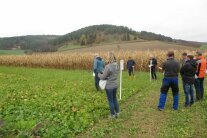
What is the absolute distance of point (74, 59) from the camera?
4144 cm

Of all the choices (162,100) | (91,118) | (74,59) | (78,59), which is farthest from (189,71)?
(74,59)

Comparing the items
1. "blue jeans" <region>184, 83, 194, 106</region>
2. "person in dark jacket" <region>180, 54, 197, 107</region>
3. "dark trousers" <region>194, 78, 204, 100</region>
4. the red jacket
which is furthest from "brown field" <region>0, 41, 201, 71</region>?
"person in dark jacket" <region>180, 54, 197, 107</region>

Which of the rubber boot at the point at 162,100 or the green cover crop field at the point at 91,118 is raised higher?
the rubber boot at the point at 162,100

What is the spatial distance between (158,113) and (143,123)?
1.51 m

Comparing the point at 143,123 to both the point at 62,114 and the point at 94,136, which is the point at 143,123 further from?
the point at 62,114

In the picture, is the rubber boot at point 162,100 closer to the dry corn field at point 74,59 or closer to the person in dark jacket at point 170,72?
the person in dark jacket at point 170,72

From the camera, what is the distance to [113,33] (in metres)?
97.0

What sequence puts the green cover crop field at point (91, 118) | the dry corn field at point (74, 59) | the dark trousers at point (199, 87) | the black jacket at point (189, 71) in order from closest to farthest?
1. the green cover crop field at point (91, 118)
2. the black jacket at point (189, 71)
3. the dark trousers at point (199, 87)
4. the dry corn field at point (74, 59)

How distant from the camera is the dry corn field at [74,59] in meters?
34.9

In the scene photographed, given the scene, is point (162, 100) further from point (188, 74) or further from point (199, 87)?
point (199, 87)

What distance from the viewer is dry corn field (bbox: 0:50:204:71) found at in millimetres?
34938

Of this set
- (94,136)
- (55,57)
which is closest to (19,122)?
(94,136)

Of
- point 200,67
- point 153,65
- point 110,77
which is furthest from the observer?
point 153,65

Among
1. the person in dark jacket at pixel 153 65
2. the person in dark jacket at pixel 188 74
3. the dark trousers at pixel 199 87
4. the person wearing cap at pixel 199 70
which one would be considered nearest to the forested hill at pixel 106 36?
the person in dark jacket at pixel 153 65
